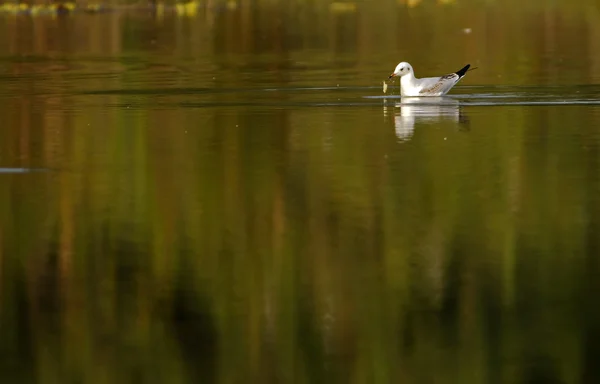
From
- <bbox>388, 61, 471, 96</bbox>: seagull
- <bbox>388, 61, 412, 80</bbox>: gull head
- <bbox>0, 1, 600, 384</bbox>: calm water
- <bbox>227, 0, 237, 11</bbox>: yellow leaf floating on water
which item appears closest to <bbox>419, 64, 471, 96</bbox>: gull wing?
<bbox>388, 61, 471, 96</bbox>: seagull

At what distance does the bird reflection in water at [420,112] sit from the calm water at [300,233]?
2.1 inches

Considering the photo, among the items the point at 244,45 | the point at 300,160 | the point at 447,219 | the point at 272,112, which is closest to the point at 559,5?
the point at 244,45

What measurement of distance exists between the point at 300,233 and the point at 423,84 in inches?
422

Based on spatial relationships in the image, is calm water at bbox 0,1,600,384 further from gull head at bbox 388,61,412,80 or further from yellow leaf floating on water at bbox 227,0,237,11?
yellow leaf floating on water at bbox 227,0,237,11

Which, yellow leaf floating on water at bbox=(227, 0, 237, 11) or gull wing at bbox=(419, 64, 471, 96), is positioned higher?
yellow leaf floating on water at bbox=(227, 0, 237, 11)

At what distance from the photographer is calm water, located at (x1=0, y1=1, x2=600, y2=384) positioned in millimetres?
8430

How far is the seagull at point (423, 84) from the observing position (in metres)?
21.8

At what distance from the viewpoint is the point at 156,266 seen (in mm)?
10477

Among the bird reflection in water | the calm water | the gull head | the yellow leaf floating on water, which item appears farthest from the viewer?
the yellow leaf floating on water

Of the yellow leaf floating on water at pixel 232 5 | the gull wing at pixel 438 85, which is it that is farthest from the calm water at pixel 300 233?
the yellow leaf floating on water at pixel 232 5

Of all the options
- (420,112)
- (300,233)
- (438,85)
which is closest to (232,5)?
(438,85)

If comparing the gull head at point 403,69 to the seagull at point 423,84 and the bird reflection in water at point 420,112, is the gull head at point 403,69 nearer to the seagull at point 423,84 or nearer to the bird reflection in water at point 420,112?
the seagull at point 423,84

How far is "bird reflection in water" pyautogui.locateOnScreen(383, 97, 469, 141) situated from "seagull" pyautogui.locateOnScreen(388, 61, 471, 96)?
98 mm

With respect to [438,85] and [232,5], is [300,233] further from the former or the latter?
[232,5]
